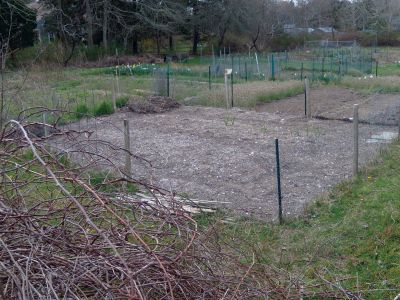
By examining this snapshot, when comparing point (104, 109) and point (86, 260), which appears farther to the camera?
point (104, 109)

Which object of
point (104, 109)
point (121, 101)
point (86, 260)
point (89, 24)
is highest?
point (89, 24)

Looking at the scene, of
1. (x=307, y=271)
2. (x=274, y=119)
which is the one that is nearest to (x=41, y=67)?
(x=274, y=119)

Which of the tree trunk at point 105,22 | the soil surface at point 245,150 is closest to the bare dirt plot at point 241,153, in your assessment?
the soil surface at point 245,150

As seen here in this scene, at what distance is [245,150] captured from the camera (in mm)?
11375

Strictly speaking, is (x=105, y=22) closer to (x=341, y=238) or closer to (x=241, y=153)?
(x=241, y=153)

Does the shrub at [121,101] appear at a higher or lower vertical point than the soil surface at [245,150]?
higher

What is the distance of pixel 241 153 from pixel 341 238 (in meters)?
4.88

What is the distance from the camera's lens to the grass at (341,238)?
215 inches

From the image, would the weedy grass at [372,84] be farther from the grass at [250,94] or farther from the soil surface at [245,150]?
the soil surface at [245,150]

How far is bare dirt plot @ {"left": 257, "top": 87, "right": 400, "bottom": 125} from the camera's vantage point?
1430cm

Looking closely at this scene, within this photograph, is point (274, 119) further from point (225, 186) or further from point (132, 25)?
point (132, 25)

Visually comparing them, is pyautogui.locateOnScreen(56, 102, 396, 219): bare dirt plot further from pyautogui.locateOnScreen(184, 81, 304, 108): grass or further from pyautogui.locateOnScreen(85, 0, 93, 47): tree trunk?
pyautogui.locateOnScreen(85, 0, 93, 47): tree trunk

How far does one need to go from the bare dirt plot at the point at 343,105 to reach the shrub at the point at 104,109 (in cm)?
407

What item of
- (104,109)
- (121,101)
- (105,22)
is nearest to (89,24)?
(105,22)
